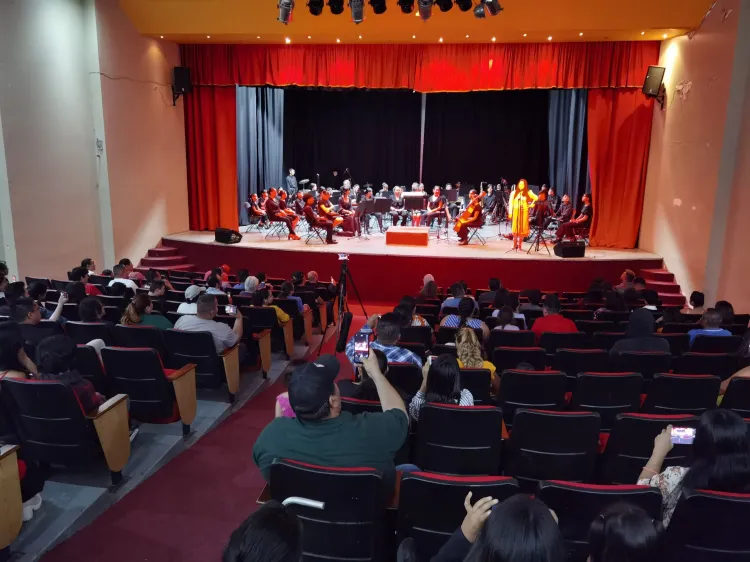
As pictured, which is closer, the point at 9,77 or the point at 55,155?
the point at 9,77

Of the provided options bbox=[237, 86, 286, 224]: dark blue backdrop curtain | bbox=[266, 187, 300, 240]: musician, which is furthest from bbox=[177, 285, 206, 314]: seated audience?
bbox=[237, 86, 286, 224]: dark blue backdrop curtain

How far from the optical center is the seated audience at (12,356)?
334 centimetres

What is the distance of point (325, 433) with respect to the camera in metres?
2.22

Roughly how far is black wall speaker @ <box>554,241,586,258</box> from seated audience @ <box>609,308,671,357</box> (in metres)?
5.68

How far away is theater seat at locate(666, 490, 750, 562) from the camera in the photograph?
6.41 ft

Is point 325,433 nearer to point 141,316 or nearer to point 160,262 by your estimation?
point 141,316

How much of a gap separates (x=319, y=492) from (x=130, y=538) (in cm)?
169

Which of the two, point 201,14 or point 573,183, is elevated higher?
point 201,14

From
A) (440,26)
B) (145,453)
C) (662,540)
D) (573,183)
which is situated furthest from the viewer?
(573,183)

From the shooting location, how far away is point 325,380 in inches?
86.1

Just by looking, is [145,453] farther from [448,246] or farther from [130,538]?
[448,246]

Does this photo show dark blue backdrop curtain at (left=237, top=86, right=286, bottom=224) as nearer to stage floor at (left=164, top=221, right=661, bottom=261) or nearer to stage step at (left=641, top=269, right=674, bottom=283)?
stage floor at (left=164, top=221, right=661, bottom=261)

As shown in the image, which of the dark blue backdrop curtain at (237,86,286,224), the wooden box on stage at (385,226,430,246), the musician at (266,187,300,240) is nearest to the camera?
the wooden box on stage at (385,226,430,246)

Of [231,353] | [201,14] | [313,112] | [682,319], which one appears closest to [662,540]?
[231,353]
